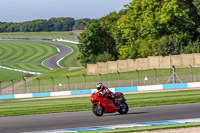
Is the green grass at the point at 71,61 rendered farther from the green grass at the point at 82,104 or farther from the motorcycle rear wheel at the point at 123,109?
the motorcycle rear wheel at the point at 123,109

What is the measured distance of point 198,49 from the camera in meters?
60.7

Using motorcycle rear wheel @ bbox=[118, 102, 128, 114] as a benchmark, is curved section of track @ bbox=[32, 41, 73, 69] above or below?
above

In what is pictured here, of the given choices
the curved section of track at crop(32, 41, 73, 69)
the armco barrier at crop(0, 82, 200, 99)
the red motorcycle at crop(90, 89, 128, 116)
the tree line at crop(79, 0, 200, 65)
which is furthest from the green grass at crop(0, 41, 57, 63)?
the red motorcycle at crop(90, 89, 128, 116)

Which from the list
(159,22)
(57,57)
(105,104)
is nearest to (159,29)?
(159,22)

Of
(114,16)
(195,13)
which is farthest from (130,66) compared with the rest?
(114,16)

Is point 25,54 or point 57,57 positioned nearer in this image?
point 57,57

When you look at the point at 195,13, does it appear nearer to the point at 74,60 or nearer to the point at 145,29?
the point at 145,29

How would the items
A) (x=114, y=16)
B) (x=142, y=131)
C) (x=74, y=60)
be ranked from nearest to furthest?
1. (x=142, y=131)
2. (x=114, y=16)
3. (x=74, y=60)

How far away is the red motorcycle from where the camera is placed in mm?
17281

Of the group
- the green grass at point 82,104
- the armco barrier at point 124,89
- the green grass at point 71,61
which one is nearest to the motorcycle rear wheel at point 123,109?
the green grass at point 82,104

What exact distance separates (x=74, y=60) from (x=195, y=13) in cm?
4827

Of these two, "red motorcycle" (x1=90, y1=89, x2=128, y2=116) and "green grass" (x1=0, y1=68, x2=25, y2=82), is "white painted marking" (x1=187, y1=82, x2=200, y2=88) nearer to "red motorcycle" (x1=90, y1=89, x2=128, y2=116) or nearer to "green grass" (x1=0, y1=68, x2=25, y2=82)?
"red motorcycle" (x1=90, y1=89, x2=128, y2=116)

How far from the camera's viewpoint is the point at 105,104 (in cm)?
1741

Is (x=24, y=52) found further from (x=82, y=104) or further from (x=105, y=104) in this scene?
(x=105, y=104)
